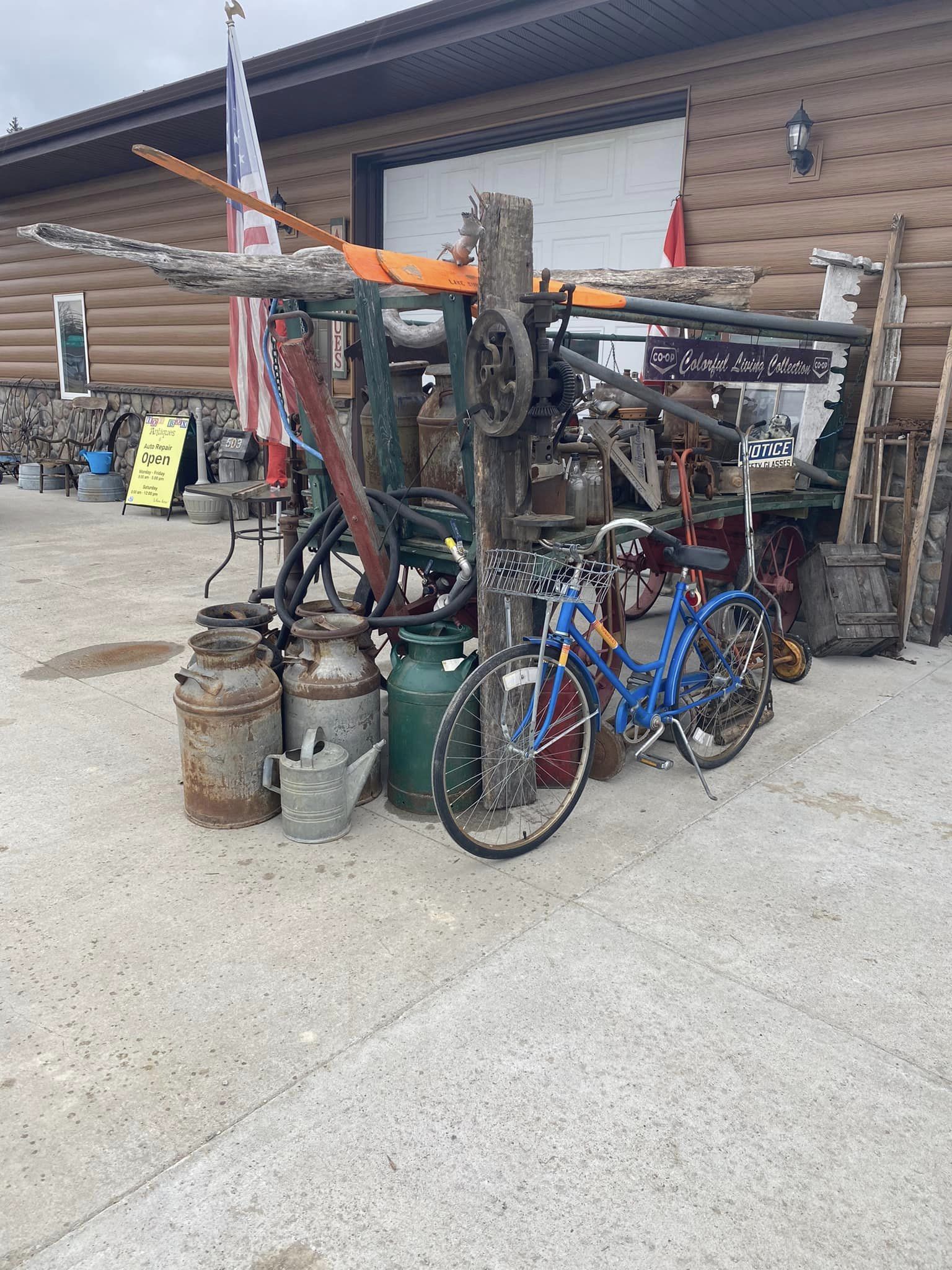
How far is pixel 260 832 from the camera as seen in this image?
3.73m

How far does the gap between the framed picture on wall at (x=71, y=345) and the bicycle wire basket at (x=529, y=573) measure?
1275 cm

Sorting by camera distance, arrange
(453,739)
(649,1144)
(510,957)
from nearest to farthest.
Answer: (649,1144)
(510,957)
(453,739)

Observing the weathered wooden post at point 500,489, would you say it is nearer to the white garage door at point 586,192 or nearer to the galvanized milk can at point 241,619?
the galvanized milk can at point 241,619

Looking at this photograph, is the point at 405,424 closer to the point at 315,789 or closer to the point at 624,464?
the point at 624,464

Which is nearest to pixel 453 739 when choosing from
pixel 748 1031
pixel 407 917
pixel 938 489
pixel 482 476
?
pixel 407 917

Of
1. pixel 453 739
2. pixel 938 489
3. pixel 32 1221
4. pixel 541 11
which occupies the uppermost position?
pixel 541 11

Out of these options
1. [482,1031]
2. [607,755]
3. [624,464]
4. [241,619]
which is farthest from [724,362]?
[482,1031]

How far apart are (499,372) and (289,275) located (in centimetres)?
113

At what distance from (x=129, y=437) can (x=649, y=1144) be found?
1339cm

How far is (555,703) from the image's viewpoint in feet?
11.7

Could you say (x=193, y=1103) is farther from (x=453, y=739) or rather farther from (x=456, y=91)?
(x=456, y=91)

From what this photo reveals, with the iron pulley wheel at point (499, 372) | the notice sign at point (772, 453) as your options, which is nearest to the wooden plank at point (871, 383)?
the notice sign at point (772, 453)

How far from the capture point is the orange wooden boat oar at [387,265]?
3.26 m

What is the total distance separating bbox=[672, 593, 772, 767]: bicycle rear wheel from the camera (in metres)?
4.23
